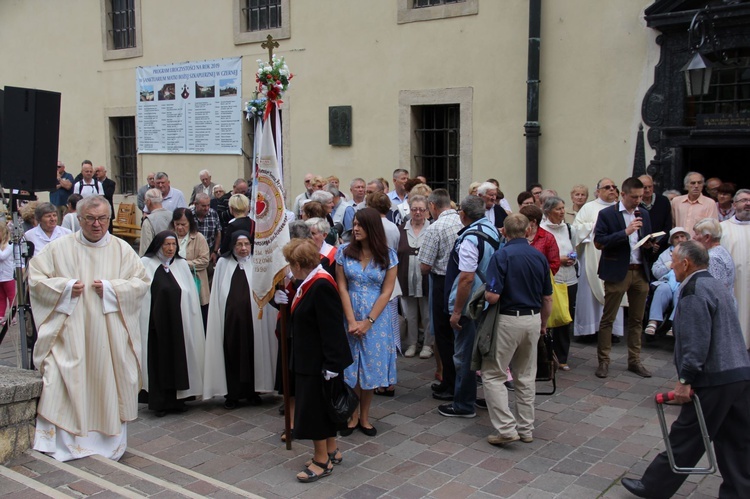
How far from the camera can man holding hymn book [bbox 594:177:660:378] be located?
24.4ft

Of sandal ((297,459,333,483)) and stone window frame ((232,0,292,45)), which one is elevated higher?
stone window frame ((232,0,292,45))

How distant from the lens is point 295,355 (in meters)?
5.04

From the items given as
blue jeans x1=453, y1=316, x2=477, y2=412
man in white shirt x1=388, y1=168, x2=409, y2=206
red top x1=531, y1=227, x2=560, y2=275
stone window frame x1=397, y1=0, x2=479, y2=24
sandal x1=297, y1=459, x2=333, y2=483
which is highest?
stone window frame x1=397, y1=0, x2=479, y2=24

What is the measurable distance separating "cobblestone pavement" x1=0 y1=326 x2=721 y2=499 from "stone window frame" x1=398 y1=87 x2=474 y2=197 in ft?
16.6

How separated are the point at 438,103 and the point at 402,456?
729cm

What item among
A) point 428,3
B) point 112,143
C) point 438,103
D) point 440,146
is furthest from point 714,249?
point 112,143

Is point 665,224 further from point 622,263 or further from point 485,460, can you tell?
point 485,460

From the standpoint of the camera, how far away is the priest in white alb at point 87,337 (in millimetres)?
5273

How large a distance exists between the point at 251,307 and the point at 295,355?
5.98 ft

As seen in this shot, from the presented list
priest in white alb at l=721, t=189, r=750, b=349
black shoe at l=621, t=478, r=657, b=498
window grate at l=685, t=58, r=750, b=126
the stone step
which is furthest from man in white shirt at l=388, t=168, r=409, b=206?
black shoe at l=621, t=478, r=657, b=498

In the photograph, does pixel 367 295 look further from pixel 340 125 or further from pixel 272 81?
pixel 340 125

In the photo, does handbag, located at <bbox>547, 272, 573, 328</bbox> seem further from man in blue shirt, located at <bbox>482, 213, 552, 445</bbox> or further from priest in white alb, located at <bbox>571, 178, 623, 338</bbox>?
man in blue shirt, located at <bbox>482, 213, 552, 445</bbox>

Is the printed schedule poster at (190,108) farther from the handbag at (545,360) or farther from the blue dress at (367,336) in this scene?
the handbag at (545,360)

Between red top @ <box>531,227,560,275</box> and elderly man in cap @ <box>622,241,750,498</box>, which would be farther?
red top @ <box>531,227,560,275</box>
